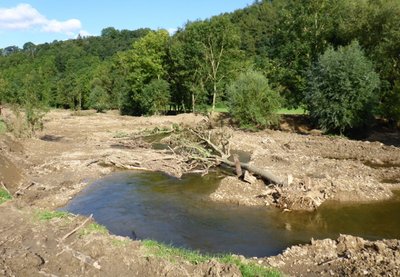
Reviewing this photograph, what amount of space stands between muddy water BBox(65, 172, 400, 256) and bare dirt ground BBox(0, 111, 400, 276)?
1.03m

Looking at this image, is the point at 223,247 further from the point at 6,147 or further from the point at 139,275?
the point at 6,147

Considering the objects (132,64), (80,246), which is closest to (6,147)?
(80,246)

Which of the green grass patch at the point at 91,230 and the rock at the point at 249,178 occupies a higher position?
the green grass patch at the point at 91,230

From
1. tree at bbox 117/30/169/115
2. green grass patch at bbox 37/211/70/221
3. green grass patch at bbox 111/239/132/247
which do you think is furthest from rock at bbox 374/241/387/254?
tree at bbox 117/30/169/115

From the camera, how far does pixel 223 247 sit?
53.7 ft

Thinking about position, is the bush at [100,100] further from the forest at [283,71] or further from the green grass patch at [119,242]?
the green grass patch at [119,242]

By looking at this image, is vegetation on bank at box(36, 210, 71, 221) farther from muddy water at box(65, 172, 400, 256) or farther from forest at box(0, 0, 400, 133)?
forest at box(0, 0, 400, 133)

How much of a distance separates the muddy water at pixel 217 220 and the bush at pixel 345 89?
20.0 metres

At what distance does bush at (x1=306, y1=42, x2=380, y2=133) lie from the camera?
1601 inches

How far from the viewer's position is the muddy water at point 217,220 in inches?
674

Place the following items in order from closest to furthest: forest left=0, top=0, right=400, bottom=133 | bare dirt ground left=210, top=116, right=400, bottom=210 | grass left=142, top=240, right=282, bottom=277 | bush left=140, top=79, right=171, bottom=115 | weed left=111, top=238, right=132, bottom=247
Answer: grass left=142, top=240, right=282, bottom=277, weed left=111, top=238, right=132, bottom=247, bare dirt ground left=210, top=116, right=400, bottom=210, forest left=0, top=0, right=400, bottom=133, bush left=140, top=79, right=171, bottom=115

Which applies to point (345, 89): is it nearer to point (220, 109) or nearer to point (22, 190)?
point (22, 190)

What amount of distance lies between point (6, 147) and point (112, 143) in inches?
385

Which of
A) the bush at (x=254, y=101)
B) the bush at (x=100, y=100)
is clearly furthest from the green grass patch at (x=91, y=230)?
the bush at (x=100, y=100)
